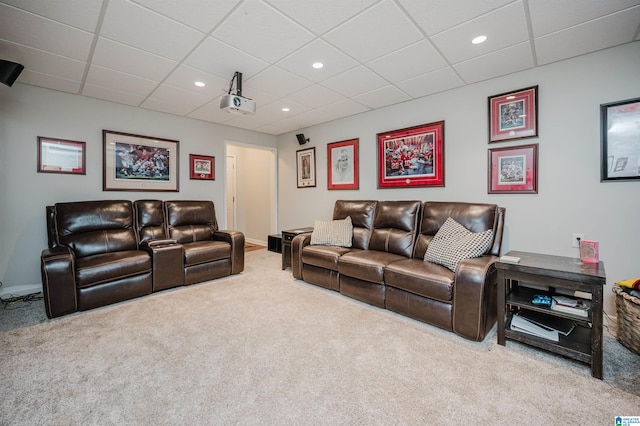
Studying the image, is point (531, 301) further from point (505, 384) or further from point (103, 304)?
point (103, 304)

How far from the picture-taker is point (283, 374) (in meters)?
1.79

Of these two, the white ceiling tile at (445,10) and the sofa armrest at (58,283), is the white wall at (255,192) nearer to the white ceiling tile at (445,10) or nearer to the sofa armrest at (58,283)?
the sofa armrest at (58,283)

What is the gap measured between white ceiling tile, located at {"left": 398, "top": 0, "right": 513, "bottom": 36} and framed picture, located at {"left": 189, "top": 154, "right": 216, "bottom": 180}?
3.91m

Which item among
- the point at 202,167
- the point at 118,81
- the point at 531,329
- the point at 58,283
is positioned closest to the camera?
the point at 531,329

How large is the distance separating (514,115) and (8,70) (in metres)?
5.06

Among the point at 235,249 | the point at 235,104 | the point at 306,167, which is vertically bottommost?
the point at 235,249

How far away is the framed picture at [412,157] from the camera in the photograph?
3.50 m

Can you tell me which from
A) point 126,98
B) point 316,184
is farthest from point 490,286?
point 126,98

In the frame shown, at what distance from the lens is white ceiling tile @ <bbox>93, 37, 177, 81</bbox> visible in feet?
7.96

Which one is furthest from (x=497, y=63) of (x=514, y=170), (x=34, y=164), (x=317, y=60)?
(x=34, y=164)

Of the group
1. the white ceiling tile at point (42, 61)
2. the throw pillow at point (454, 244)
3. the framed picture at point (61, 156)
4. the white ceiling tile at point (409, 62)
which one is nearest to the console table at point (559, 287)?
the throw pillow at point (454, 244)

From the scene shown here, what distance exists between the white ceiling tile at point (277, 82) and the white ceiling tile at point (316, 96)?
11cm

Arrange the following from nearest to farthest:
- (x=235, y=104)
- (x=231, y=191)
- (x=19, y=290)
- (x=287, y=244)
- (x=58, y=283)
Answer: (x=58, y=283) < (x=235, y=104) < (x=19, y=290) < (x=287, y=244) < (x=231, y=191)

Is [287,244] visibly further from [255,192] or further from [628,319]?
[628,319]
